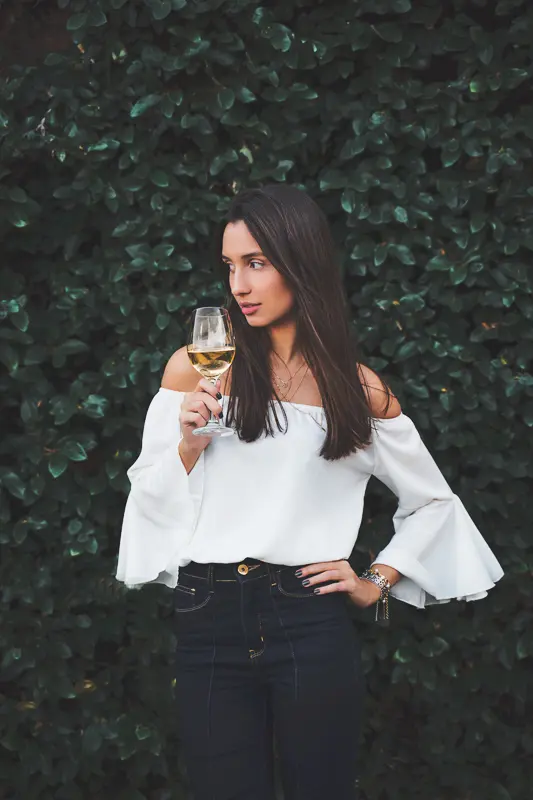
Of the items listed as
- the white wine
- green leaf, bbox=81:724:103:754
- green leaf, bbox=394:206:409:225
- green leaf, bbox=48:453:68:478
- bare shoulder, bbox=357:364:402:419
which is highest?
green leaf, bbox=394:206:409:225

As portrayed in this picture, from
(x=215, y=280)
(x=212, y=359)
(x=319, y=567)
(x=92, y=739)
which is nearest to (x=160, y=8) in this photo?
(x=215, y=280)

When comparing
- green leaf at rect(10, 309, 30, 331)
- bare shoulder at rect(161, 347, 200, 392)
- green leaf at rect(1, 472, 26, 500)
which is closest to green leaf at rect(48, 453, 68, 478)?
green leaf at rect(1, 472, 26, 500)

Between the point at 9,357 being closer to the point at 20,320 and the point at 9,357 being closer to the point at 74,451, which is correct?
the point at 20,320

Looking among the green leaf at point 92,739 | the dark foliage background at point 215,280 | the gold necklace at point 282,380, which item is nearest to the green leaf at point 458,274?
the dark foliage background at point 215,280

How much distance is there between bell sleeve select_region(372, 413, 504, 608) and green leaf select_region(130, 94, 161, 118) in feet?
4.82

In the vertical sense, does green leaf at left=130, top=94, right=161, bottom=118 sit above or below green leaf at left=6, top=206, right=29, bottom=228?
above

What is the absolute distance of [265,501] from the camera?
7.33 feet

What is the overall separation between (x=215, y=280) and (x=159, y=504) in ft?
4.06

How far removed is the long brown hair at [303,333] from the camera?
2244mm

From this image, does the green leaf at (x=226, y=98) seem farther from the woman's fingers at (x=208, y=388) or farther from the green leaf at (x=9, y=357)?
the woman's fingers at (x=208, y=388)

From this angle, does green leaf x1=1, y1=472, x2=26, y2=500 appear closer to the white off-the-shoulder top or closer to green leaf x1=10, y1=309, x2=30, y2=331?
green leaf x1=10, y1=309, x2=30, y2=331

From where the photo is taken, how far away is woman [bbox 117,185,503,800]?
2176 mm

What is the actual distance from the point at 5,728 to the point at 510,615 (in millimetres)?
1831

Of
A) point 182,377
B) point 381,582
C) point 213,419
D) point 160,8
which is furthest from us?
point 160,8
